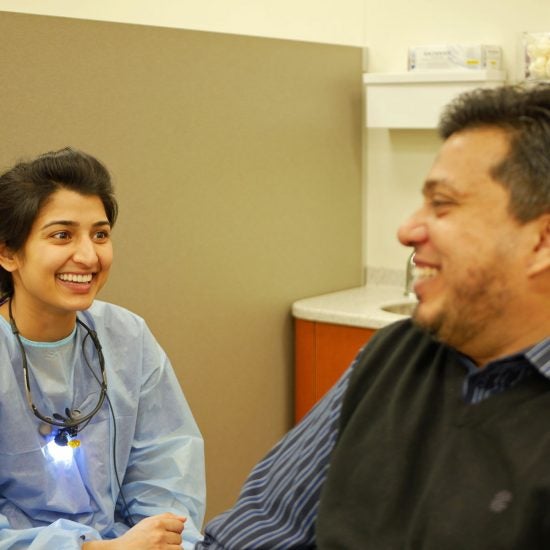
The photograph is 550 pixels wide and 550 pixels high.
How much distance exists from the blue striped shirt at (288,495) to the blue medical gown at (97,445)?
47 centimetres

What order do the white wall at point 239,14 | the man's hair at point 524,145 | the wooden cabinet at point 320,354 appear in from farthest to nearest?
the white wall at point 239,14
the wooden cabinet at point 320,354
the man's hair at point 524,145

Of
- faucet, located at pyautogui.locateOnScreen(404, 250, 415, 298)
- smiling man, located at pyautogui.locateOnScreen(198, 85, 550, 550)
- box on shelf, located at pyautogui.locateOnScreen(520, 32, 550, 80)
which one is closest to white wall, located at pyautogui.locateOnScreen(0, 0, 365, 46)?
box on shelf, located at pyautogui.locateOnScreen(520, 32, 550, 80)

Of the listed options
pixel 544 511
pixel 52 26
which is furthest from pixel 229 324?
pixel 544 511

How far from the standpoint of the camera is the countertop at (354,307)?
3152 millimetres

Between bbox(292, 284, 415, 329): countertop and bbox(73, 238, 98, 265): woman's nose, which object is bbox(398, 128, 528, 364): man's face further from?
bbox(292, 284, 415, 329): countertop

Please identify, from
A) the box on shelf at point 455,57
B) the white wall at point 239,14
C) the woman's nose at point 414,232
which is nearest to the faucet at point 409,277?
the box on shelf at point 455,57

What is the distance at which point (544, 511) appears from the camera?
1.29m

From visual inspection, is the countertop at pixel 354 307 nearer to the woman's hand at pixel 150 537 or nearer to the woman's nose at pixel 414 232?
the woman's hand at pixel 150 537

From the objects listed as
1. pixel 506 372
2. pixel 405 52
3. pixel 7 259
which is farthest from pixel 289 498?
pixel 405 52

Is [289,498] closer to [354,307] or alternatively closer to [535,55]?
[354,307]

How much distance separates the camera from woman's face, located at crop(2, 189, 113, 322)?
2.08m

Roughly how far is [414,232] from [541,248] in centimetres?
18

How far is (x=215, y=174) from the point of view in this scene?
3.00 metres

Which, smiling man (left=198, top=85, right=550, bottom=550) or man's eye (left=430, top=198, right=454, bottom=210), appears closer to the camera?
smiling man (left=198, top=85, right=550, bottom=550)
